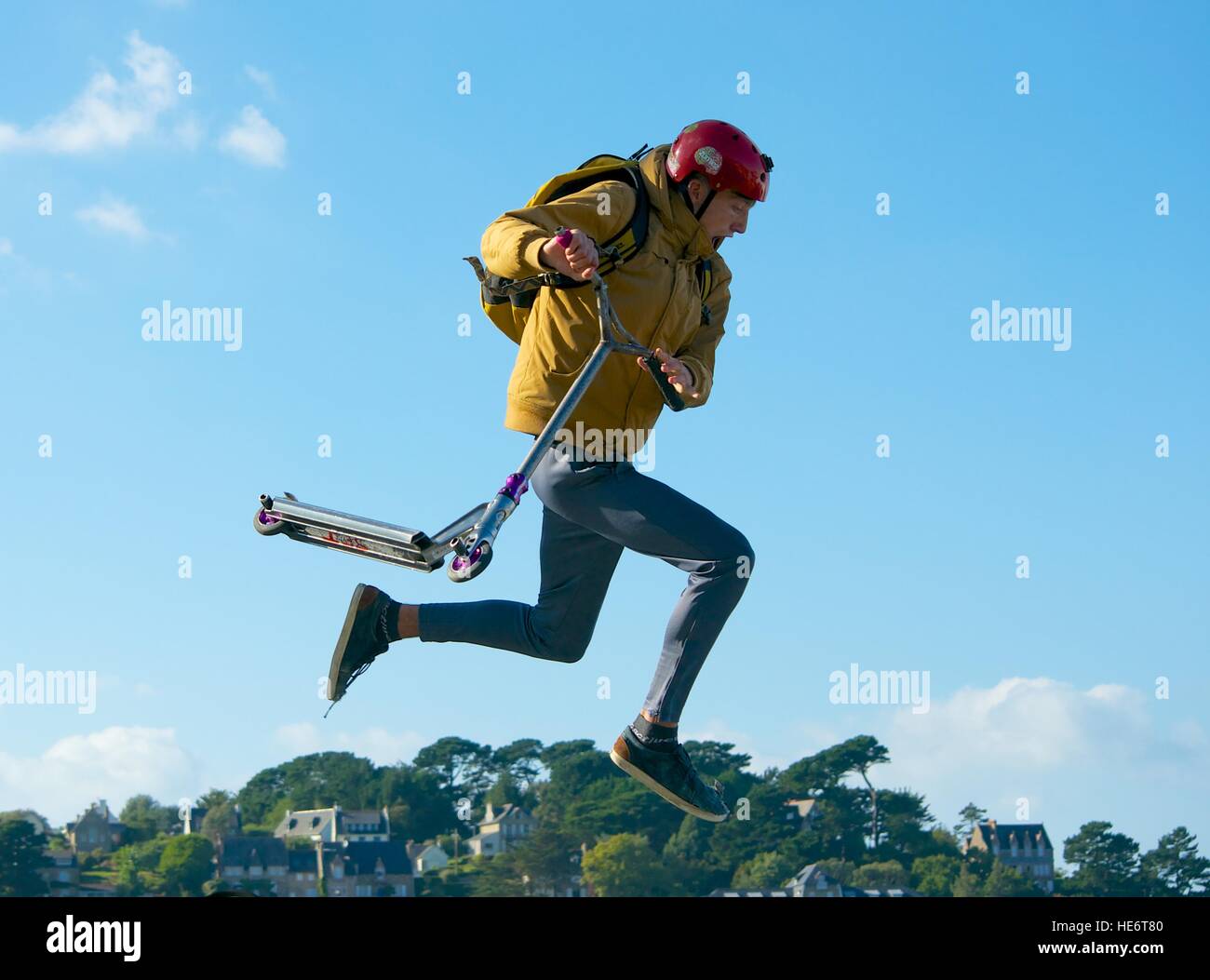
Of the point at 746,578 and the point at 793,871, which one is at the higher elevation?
the point at 746,578

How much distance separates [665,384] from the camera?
7430mm

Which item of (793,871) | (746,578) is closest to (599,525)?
(746,578)

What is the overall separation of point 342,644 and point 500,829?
380 ft

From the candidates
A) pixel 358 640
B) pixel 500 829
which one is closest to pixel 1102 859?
pixel 500 829

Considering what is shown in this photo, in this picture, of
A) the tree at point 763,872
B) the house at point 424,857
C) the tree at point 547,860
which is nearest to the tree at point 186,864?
the house at point 424,857

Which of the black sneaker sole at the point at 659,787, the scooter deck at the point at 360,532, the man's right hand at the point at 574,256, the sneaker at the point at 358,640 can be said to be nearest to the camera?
the man's right hand at the point at 574,256

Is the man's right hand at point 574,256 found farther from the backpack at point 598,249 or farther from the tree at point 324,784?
the tree at point 324,784

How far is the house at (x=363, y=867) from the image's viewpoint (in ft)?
352

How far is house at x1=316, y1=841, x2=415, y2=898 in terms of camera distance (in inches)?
4230

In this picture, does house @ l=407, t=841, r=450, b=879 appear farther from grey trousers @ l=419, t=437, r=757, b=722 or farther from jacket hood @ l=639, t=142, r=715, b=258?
jacket hood @ l=639, t=142, r=715, b=258
